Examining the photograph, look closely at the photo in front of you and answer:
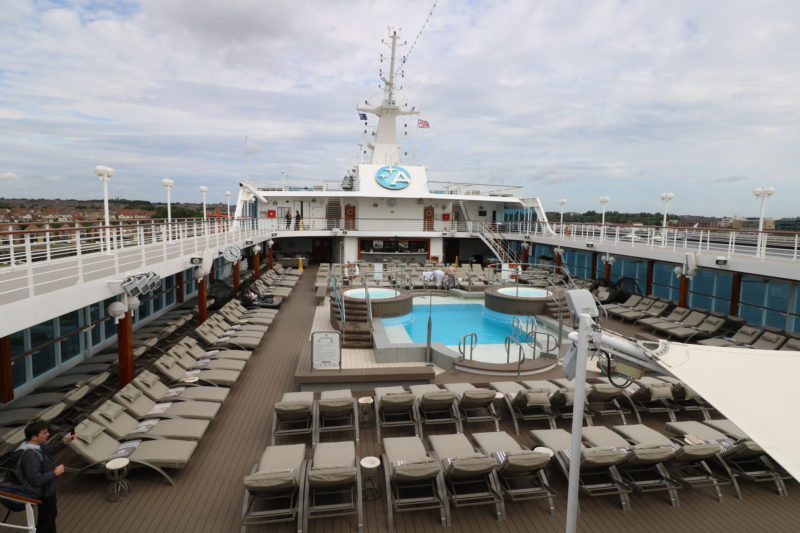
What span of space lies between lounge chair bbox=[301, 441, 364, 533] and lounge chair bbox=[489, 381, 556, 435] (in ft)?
8.72

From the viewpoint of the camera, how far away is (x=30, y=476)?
12.0 feet

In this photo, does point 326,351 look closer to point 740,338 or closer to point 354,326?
point 354,326

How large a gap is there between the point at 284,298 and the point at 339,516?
37.8ft

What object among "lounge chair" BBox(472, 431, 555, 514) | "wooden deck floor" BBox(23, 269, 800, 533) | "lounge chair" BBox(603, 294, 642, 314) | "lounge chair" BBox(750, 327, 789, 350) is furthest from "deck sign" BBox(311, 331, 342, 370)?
"lounge chair" BBox(603, 294, 642, 314)

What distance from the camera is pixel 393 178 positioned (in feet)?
80.2

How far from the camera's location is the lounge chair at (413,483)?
4.62m

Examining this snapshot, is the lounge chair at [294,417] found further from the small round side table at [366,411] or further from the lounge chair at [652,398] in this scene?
the lounge chair at [652,398]

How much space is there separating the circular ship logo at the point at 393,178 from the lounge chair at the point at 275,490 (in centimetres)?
2035

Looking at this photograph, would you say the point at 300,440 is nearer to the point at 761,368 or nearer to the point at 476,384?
the point at 476,384

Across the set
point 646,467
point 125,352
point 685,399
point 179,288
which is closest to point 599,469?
point 646,467

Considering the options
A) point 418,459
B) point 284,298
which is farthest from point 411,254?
point 418,459

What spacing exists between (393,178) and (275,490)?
21.3m

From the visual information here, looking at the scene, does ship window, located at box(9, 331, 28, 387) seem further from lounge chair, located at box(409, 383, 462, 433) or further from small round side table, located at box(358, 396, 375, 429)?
lounge chair, located at box(409, 383, 462, 433)

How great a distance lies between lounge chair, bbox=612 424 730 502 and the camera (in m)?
5.21
